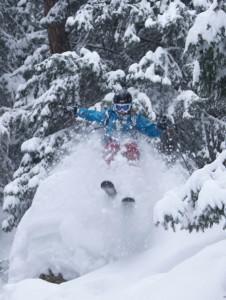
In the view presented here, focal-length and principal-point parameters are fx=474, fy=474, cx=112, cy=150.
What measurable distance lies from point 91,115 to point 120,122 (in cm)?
59

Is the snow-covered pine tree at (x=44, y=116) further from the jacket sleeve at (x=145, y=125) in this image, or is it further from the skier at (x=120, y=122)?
the jacket sleeve at (x=145, y=125)

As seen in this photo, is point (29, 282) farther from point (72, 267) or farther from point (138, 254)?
point (138, 254)

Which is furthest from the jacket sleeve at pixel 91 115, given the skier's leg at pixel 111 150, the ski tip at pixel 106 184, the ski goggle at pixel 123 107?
the ski tip at pixel 106 184

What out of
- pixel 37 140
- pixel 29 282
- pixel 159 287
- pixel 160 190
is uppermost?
pixel 37 140

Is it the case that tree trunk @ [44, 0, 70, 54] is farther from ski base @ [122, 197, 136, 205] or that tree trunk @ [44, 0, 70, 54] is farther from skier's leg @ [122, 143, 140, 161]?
ski base @ [122, 197, 136, 205]

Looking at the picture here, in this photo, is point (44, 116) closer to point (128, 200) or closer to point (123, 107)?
point (123, 107)

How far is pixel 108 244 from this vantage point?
290 inches

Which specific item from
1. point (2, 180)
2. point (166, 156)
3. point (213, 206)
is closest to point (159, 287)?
point (213, 206)

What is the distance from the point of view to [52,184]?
888 centimetres

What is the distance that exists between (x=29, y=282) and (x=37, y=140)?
4.26 meters

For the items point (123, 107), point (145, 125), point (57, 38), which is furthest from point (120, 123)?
point (57, 38)

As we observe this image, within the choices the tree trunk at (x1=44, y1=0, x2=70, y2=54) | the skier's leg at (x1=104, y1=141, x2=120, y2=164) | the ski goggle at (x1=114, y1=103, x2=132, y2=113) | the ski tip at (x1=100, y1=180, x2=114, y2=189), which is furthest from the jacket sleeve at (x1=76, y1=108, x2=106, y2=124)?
the tree trunk at (x1=44, y1=0, x2=70, y2=54)

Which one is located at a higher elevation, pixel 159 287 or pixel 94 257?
pixel 94 257

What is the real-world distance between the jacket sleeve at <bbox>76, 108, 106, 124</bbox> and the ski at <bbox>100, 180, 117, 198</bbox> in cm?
184
